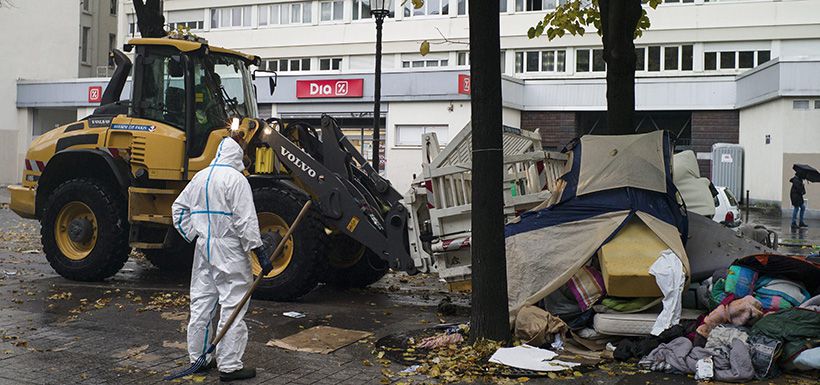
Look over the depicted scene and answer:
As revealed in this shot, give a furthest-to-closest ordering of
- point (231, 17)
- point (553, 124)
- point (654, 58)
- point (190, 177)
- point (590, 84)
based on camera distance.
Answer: point (231, 17), point (654, 58), point (553, 124), point (590, 84), point (190, 177)

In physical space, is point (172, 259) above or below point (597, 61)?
below

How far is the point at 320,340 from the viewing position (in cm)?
777

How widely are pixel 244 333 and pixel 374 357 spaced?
1.22m

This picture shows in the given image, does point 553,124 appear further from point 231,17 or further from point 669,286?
point 669,286

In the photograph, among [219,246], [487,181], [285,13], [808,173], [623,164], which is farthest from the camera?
[285,13]

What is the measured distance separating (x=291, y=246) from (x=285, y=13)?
118ft

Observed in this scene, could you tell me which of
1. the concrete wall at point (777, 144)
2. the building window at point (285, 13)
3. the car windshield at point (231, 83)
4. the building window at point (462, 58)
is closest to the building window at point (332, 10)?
the building window at point (285, 13)

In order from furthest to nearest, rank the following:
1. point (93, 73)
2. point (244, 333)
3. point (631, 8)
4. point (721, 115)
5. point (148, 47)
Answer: point (93, 73)
point (721, 115)
point (148, 47)
point (631, 8)
point (244, 333)

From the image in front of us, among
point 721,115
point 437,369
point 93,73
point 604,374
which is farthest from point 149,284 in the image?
point 93,73

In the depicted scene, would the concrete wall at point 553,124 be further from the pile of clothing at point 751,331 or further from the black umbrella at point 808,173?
the pile of clothing at point 751,331

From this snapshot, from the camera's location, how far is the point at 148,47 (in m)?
10.9

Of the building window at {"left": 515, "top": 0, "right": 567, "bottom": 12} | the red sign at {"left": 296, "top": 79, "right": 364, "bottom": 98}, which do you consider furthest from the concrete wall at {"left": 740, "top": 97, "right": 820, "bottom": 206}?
the red sign at {"left": 296, "top": 79, "right": 364, "bottom": 98}

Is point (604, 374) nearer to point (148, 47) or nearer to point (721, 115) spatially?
point (148, 47)

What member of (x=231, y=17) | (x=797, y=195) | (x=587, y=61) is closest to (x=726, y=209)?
(x=797, y=195)
